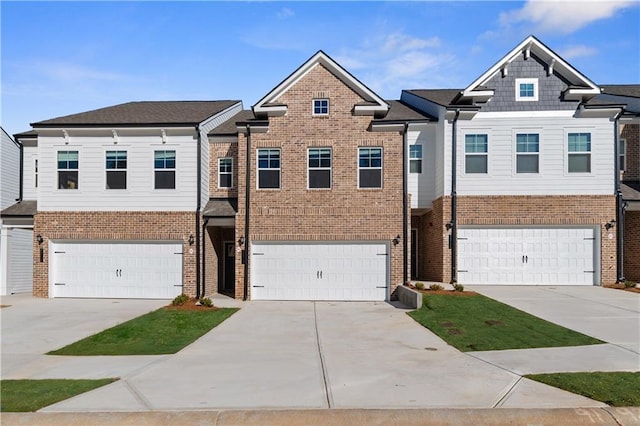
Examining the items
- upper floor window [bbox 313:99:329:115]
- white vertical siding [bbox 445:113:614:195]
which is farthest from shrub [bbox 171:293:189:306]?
white vertical siding [bbox 445:113:614:195]

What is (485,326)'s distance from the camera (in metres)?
11.5

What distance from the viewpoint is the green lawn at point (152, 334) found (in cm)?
991

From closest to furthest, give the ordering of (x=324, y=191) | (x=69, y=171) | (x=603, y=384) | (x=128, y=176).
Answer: (x=603, y=384)
(x=324, y=191)
(x=128, y=176)
(x=69, y=171)

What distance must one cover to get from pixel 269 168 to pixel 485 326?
1006cm

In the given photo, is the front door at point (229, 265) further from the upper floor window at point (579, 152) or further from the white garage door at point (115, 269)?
the upper floor window at point (579, 152)

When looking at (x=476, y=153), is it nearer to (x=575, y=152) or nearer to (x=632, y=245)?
(x=575, y=152)

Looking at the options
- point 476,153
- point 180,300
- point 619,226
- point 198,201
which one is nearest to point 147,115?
point 198,201

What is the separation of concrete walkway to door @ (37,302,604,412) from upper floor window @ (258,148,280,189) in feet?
24.4

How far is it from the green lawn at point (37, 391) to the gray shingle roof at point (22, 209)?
13.9 meters

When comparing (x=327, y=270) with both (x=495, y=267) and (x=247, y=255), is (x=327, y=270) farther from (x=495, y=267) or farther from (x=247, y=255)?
(x=495, y=267)

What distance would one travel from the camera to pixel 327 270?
17578mm

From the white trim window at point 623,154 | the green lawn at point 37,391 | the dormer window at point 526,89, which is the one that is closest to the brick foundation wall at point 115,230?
the green lawn at point 37,391

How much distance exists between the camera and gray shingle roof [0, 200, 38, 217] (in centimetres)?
1920

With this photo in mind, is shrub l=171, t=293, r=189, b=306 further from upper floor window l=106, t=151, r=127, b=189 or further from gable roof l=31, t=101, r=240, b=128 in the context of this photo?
gable roof l=31, t=101, r=240, b=128
